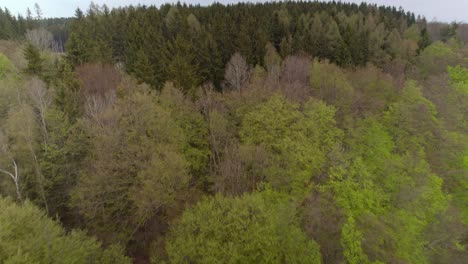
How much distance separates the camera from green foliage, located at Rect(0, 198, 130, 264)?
40.9 feet

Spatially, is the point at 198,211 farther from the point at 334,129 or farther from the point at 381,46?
the point at 381,46

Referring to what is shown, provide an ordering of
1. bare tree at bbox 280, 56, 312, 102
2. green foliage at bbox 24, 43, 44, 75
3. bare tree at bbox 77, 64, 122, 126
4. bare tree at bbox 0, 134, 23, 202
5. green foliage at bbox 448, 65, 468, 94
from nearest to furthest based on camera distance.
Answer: bare tree at bbox 0, 134, 23, 202
green foliage at bbox 24, 43, 44, 75
bare tree at bbox 77, 64, 122, 126
bare tree at bbox 280, 56, 312, 102
green foliage at bbox 448, 65, 468, 94

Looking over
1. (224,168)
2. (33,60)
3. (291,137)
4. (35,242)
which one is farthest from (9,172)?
(291,137)

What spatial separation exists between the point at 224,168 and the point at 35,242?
12.6 metres

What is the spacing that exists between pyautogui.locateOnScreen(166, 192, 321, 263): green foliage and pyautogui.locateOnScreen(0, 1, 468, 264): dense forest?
77 millimetres

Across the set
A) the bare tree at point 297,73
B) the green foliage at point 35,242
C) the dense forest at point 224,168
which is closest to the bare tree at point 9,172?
the dense forest at point 224,168

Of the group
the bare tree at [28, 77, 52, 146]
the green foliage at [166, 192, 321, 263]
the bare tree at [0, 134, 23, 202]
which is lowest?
the green foliage at [166, 192, 321, 263]

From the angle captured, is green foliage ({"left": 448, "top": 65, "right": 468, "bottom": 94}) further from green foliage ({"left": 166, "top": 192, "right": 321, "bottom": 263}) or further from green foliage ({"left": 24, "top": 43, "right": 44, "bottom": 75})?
green foliage ({"left": 24, "top": 43, "right": 44, "bottom": 75})

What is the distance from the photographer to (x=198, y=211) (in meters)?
17.2

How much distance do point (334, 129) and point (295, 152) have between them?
227 inches

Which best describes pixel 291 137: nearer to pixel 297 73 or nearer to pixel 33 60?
pixel 297 73

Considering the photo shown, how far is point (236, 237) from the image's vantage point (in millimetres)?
15805

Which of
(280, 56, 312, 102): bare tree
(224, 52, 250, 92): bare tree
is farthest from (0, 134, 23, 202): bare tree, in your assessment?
(280, 56, 312, 102): bare tree

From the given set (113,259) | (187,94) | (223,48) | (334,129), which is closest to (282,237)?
(113,259)
